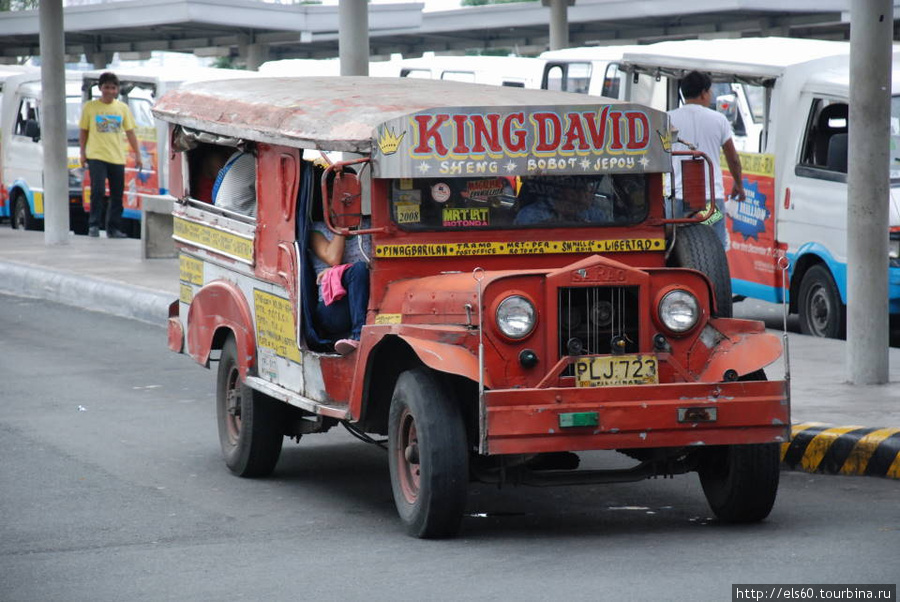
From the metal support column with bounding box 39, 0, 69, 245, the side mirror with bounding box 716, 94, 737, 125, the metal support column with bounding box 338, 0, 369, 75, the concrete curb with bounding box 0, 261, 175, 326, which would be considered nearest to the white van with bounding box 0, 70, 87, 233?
the metal support column with bounding box 39, 0, 69, 245

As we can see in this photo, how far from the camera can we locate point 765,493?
23.3 feet

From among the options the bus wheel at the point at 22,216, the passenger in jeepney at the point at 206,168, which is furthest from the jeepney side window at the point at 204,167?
the bus wheel at the point at 22,216

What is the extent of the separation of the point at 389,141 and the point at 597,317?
4.05 feet

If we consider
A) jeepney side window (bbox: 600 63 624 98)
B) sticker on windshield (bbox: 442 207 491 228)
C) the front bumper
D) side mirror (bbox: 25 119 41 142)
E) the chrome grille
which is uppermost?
jeepney side window (bbox: 600 63 624 98)

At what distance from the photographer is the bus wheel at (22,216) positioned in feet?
80.3

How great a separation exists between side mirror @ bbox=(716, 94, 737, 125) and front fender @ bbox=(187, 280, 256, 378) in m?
8.47

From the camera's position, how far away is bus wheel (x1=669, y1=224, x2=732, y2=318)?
7719 millimetres

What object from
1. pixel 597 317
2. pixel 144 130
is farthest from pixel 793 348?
pixel 144 130

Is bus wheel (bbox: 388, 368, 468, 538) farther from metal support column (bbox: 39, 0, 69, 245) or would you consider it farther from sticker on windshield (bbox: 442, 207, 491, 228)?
metal support column (bbox: 39, 0, 69, 245)

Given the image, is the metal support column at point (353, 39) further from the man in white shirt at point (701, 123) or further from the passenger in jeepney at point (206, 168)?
the passenger in jeepney at point (206, 168)

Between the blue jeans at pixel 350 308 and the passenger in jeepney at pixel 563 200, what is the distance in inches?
30.2

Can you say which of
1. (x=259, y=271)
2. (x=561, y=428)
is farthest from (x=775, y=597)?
(x=259, y=271)

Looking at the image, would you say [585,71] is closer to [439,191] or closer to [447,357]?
[439,191]

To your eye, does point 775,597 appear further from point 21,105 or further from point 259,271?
point 21,105
